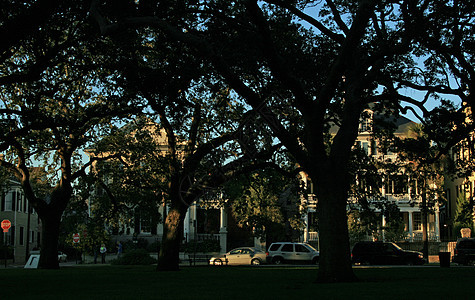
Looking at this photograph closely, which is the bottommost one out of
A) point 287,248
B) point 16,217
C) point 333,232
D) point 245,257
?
point 245,257

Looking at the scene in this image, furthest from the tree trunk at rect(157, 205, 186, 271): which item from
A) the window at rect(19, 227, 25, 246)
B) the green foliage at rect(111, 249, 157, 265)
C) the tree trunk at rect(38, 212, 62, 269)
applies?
the window at rect(19, 227, 25, 246)

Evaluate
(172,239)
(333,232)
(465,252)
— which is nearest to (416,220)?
(465,252)

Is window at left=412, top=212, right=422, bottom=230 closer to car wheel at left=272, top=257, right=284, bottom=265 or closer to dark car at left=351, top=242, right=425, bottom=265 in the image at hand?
car wheel at left=272, top=257, right=284, bottom=265

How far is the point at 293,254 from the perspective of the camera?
45.4 metres

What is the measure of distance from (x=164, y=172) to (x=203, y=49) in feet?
51.7

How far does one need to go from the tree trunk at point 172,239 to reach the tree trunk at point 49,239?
280 inches

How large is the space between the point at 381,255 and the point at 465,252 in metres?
5.50

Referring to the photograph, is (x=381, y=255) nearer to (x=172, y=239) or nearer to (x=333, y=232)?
(x=172, y=239)

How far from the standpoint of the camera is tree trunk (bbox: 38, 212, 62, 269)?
3127 cm

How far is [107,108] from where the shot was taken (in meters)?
24.7

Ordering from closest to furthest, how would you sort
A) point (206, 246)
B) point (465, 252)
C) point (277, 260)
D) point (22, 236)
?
point (465, 252) → point (277, 260) → point (206, 246) → point (22, 236)

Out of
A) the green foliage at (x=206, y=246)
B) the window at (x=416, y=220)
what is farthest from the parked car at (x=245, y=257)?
the window at (x=416, y=220)

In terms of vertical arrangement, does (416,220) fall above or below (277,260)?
above

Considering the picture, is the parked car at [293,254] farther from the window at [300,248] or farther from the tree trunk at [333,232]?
the tree trunk at [333,232]
